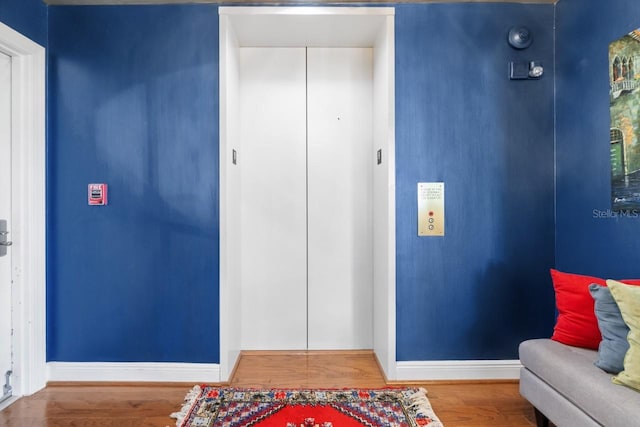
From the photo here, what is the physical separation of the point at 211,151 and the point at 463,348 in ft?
7.32

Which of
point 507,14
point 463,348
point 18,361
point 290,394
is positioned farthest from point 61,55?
point 463,348

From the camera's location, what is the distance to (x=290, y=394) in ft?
7.94

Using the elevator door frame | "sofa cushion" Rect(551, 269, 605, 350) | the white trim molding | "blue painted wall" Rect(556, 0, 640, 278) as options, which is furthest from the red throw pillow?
the white trim molding

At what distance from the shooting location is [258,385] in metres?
2.58

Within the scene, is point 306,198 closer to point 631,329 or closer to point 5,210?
point 5,210

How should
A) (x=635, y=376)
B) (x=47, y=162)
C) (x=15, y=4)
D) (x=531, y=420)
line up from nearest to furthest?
(x=635, y=376), (x=531, y=420), (x=15, y=4), (x=47, y=162)

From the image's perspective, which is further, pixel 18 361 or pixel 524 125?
pixel 524 125

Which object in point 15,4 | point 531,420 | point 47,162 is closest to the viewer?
point 531,420

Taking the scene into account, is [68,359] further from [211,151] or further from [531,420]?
[531,420]

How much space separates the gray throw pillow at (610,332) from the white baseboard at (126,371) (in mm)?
2215

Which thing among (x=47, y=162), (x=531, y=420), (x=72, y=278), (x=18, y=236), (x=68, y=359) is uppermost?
(x=47, y=162)

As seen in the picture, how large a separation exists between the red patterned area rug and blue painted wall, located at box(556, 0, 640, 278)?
1.35m

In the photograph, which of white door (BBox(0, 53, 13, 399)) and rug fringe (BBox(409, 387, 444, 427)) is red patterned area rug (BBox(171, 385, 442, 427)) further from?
white door (BBox(0, 53, 13, 399))

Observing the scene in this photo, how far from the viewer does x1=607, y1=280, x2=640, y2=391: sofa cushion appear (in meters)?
1.52
